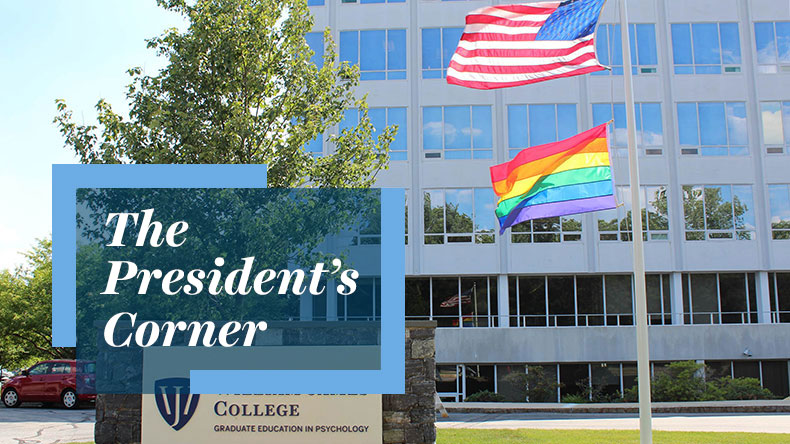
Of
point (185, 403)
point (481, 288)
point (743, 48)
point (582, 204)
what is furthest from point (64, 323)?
point (743, 48)

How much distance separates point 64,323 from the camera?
504 inches

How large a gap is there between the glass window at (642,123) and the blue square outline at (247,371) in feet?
62.3

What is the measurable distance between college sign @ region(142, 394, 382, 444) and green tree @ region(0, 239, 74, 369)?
22224 millimetres

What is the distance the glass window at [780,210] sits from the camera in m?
31.3

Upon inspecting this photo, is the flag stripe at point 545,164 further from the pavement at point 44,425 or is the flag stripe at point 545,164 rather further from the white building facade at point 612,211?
the white building facade at point 612,211

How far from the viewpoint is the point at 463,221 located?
31109mm

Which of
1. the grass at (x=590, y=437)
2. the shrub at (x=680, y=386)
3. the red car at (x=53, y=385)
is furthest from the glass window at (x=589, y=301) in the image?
the red car at (x=53, y=385)

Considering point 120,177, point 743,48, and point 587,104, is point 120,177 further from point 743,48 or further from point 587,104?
point 743,48

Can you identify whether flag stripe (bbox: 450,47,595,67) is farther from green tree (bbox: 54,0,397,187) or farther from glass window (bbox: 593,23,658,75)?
glass window (bbox: 593,23,658,75)

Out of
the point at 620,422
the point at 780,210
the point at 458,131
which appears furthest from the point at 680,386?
the point at 458,131

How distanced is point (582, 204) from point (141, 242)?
6.85 metres

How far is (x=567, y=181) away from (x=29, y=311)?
85.1ft

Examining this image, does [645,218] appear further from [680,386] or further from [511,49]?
[511,49]

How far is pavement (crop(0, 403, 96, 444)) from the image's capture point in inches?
570
